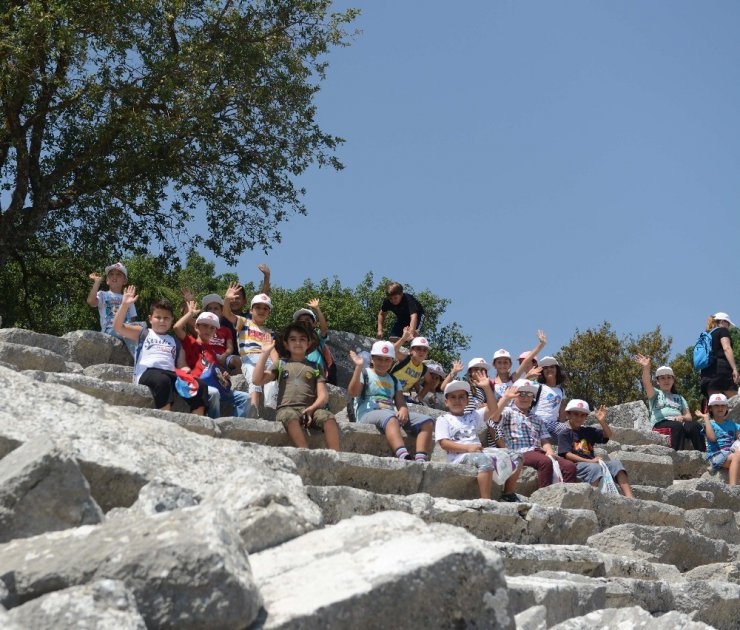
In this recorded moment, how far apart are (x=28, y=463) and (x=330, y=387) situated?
6436 millimetres

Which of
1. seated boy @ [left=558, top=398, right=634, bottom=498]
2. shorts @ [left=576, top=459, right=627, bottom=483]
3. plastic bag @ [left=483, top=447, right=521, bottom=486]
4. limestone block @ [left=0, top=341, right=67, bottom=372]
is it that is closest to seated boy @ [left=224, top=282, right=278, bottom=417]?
limestone block @ [left=0, top=341, right=67, bottom=372]

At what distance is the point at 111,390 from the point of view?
8555 mm

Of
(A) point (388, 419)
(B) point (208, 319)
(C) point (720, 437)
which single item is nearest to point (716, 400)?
(C) point (720, 437)

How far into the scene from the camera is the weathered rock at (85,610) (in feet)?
10.9

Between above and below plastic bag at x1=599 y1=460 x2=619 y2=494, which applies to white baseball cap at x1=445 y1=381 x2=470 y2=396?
above

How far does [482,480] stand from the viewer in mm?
8664

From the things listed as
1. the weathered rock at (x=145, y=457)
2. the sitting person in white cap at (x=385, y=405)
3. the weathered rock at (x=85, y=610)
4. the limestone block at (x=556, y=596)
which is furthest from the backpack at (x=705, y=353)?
the weathered rock at (x=85, y=610)

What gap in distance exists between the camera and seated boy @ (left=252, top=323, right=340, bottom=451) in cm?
866

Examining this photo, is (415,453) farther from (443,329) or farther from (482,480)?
(443,329)

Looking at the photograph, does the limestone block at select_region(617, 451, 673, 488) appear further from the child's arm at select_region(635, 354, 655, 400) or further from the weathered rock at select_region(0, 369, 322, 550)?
the weathered rock at select_region(0, 369, 322, 550)

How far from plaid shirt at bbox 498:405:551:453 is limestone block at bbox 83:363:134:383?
3740 mm

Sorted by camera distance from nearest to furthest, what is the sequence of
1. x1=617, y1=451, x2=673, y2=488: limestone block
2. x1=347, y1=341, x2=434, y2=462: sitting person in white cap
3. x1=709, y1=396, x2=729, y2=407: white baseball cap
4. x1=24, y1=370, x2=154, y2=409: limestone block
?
x1=24, y1=370, x2=154, y2=409: limestone block
x1=347, y1=341, x2=434, y2=462: sitting person in white cap
x1=617, y1=451, x2=673, y2=488: limestone block
x1=709, y1=396, x2=729, y2=407: white baseball cap

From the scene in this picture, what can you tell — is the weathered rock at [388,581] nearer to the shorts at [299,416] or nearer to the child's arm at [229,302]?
the shorts at [299,416]

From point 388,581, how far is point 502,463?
537 centimetres
